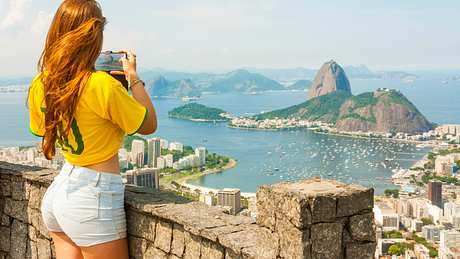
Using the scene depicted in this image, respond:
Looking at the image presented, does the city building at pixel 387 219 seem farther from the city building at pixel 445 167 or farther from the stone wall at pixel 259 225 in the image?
the stone wall at pixel 259 225

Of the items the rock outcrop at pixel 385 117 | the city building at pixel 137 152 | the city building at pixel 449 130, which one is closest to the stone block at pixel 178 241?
the city building at pixel 137 152

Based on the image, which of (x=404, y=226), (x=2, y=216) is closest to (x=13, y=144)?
(x=404, y=226)

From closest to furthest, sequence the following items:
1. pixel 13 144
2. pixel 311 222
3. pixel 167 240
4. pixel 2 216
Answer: pixel 311 222 < pixel 167 240 < pixel 2 216 < pixel 13 144

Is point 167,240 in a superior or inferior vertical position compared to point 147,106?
inferior

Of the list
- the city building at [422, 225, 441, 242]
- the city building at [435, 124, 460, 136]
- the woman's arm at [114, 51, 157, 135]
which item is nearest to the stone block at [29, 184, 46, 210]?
the woman's arm at [114, 51, 157, 135]

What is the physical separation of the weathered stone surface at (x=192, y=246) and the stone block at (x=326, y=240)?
1.82 ft

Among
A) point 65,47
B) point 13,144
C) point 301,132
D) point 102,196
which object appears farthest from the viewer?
point 301,132

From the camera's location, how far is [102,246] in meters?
1.97

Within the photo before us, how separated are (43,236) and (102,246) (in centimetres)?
98

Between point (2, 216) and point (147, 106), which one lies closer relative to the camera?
point (147, 106)

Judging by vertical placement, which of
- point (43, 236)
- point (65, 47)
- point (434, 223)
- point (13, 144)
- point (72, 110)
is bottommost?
point (434, 223)

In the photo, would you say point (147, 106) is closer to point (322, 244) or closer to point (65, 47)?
point (65, 47)

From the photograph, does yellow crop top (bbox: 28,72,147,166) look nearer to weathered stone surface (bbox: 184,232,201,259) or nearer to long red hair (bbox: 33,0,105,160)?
long red hair (bbox: 33,0,105,160)

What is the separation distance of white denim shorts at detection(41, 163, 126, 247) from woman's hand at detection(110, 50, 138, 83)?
0.36 m
